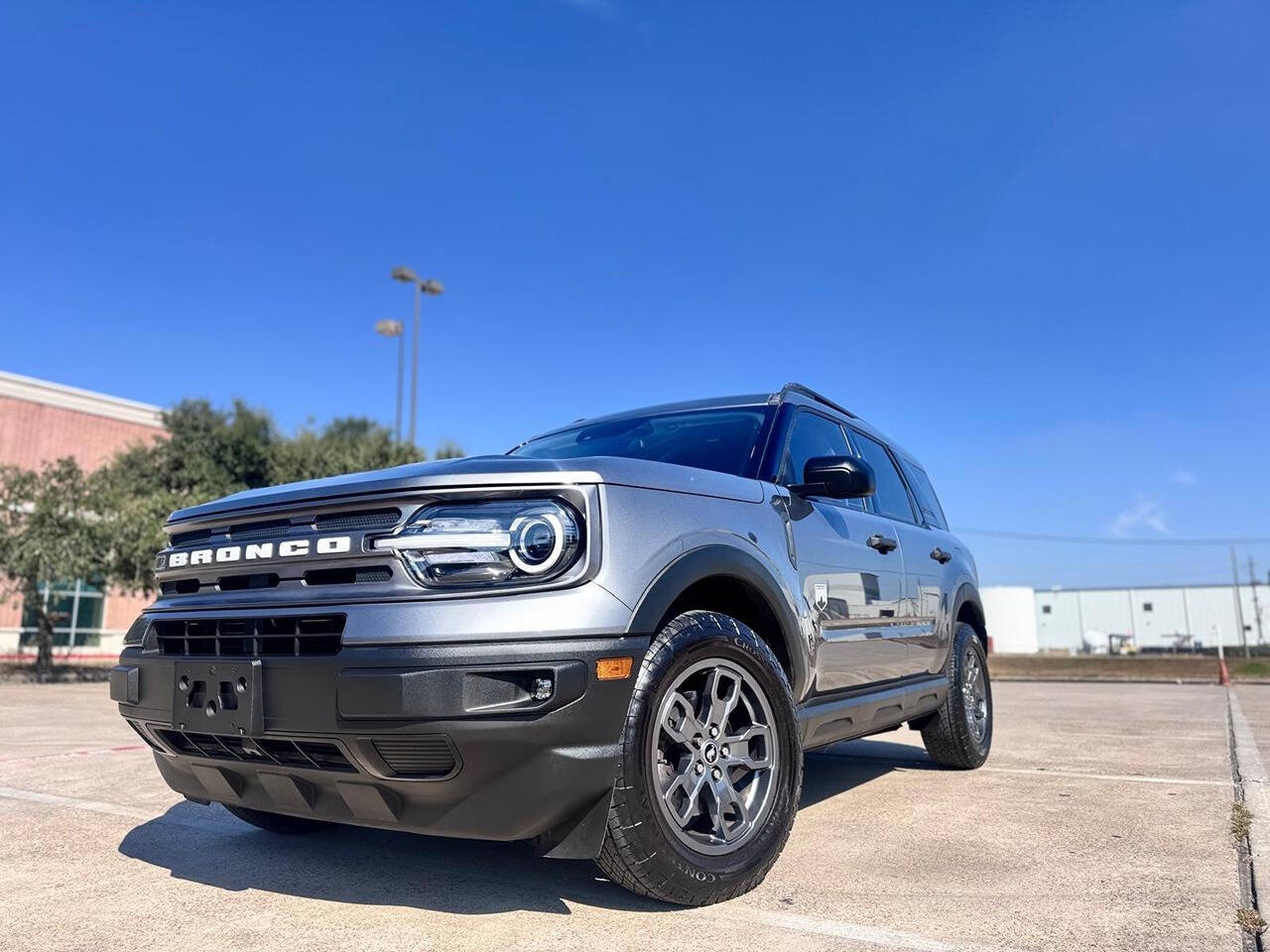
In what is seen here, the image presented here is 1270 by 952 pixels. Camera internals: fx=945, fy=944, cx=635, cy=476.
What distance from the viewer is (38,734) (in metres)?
7.59

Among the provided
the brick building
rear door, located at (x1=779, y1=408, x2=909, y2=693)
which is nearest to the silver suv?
rear door, located at (x1=779, y1=408, x2=909, y2=693)

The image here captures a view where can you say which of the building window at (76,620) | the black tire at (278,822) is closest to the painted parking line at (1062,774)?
the black tire at (278,822)

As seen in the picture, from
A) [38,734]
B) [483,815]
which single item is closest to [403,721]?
[483,815]

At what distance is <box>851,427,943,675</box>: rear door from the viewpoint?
4.73 m

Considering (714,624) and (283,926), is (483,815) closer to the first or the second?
(283,926)

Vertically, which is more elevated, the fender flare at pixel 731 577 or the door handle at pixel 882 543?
the door handle at pixel 882 543

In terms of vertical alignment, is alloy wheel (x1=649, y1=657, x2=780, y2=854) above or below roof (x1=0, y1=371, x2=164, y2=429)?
below

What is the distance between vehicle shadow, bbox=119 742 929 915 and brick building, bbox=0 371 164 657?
88.6 feet

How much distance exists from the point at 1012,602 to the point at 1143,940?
58934mm

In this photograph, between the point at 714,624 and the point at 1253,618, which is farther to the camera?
the point at 1253,618

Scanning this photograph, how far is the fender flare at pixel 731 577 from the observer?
2.70m

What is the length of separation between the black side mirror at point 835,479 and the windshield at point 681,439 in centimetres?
22

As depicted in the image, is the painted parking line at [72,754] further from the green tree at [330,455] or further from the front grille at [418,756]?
the green tree at [330,455]

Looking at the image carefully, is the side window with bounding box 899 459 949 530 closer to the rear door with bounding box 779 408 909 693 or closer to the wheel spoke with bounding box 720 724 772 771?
the rear door with bounding box 779 408 909 693
